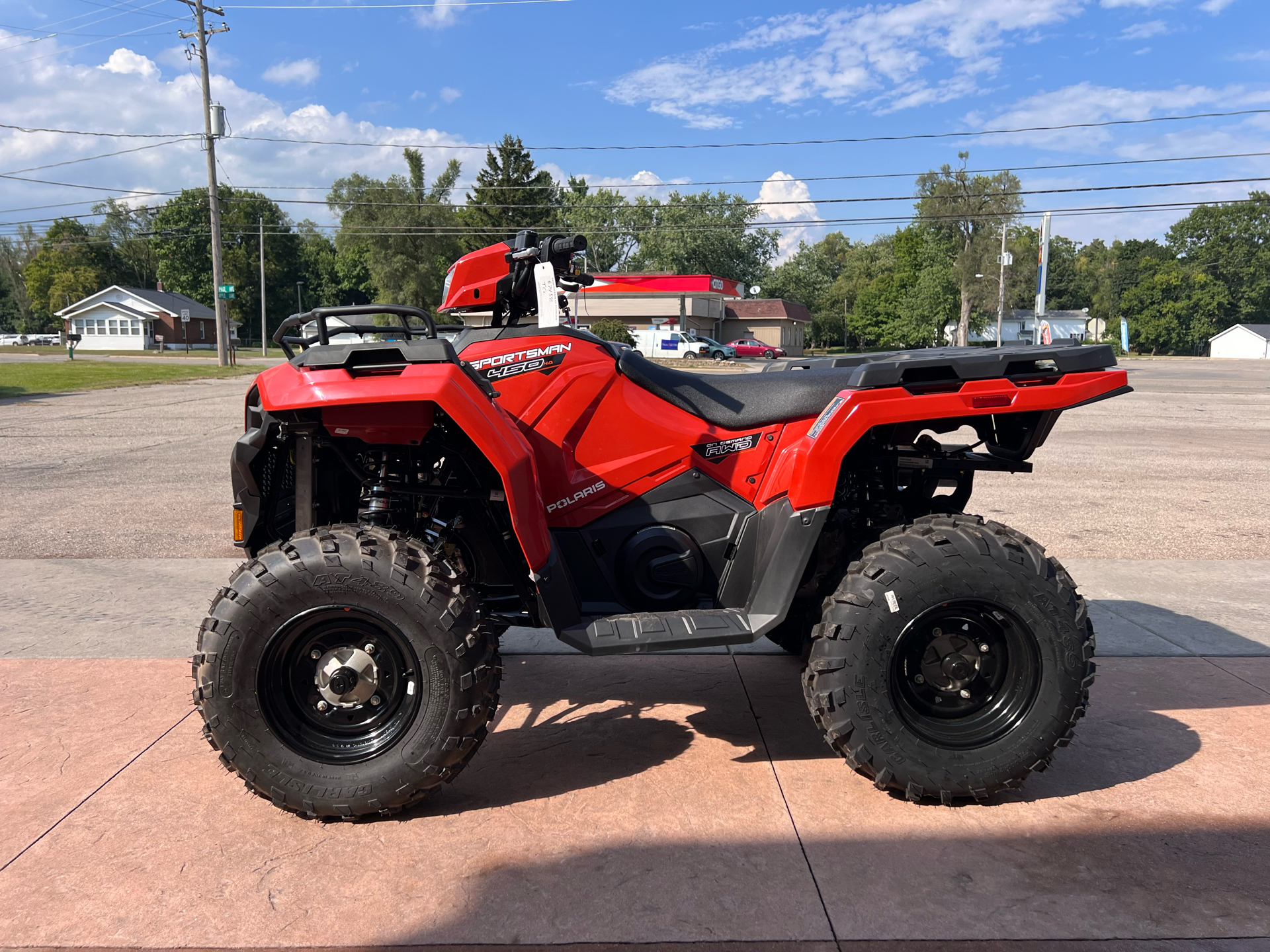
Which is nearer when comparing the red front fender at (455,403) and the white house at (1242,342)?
the red front fender at (455,403)

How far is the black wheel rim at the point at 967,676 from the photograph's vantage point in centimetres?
293

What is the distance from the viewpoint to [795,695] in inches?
154

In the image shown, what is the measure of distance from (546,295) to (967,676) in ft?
6.53

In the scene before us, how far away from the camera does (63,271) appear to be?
79.5 metres

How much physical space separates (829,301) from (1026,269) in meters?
19.6

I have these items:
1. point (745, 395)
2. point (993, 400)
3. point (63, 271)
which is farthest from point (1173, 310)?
point (63, 271)

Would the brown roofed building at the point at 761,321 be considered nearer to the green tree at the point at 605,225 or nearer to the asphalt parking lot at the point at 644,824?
the green tree at the point at 605,225

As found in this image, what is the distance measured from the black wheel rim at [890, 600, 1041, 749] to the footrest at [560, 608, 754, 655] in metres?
0.57

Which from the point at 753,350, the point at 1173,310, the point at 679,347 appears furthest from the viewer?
the point at 1173,310

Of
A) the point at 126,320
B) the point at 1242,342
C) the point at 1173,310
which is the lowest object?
the point at 1242,342

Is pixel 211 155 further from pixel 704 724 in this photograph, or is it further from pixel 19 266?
pixel 19 266

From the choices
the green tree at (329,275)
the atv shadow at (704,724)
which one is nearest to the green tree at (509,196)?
the green tree at (329,275)

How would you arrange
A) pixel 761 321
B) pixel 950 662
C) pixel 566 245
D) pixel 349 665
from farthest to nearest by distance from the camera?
pixel 761 321
pixel 566 245
pixel 950 662
pixel 349 665

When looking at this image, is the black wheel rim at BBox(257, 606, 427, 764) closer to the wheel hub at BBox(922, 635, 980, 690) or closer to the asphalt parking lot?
the asphalt parking lot
